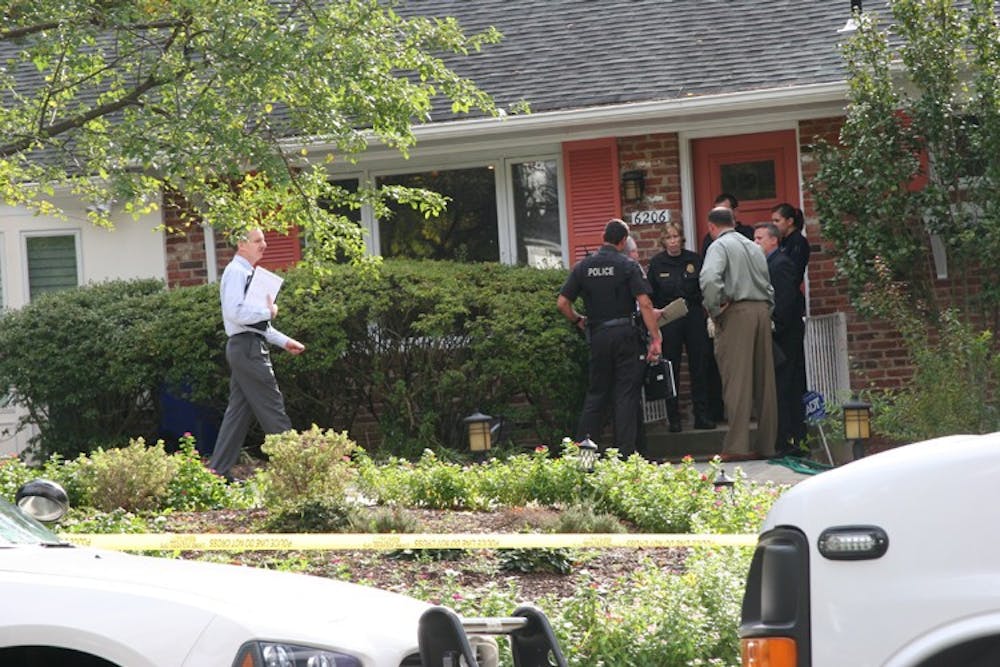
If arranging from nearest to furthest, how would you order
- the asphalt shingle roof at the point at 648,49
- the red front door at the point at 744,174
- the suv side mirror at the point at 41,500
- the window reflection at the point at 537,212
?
the suv side mirror at the point at 41,500 < the asphalt shingle roof at the point at 648,49 < the red front door at the point at 744,174 < the window reflection at the point at 537,212

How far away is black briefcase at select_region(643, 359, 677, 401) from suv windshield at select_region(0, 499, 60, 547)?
881cm

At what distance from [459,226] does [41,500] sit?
37.9 feet

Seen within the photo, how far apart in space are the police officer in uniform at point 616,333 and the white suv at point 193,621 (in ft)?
28.6

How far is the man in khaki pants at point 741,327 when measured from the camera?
13.1m

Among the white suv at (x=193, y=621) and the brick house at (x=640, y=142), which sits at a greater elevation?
the brick house at (x=640, y=142)

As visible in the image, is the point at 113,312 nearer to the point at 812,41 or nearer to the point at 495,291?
the point at 495,291

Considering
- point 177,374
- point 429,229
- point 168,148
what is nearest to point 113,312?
point 177,374

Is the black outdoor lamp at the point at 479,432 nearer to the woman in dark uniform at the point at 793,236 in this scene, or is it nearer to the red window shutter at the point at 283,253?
the woman in dark uniform at the point at 793,236

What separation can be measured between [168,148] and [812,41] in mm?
7636

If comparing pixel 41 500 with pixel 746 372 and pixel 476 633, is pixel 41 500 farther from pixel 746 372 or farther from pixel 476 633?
pixel 746 372

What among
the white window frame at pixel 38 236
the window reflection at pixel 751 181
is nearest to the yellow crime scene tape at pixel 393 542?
the window reflection at pixel 751 181

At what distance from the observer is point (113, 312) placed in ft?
49.5

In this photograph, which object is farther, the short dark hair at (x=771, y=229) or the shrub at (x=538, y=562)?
the short dark hair at (x=771, y=229)

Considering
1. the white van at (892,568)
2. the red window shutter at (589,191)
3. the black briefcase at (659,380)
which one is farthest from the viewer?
the red window shutter at (589,191)
